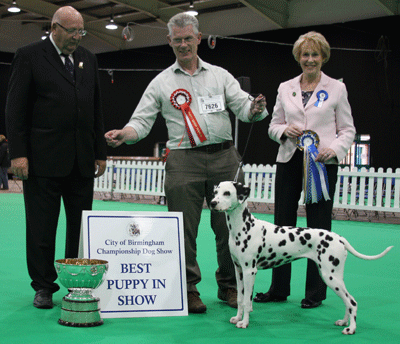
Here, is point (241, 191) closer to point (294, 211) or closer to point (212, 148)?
point (212, 148)

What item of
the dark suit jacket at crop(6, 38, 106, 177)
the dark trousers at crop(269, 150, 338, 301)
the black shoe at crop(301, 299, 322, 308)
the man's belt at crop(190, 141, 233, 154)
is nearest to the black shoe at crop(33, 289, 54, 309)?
the dark suit jacket at crop(6, 38, 106, 177)

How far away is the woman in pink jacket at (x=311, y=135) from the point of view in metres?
3.20

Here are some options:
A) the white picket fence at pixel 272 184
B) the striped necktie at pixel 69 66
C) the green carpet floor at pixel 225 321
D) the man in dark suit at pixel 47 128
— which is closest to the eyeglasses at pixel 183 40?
the man in dark suit at pixel 47 128

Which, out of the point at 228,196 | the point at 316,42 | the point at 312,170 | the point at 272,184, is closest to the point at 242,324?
the point at 228,196

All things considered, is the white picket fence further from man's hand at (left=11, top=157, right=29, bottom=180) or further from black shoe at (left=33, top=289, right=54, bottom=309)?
man's hand at (left=11, top=157, right=29, bottom=180)

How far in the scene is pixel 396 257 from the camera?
17.1 ft

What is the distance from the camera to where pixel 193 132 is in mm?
3047

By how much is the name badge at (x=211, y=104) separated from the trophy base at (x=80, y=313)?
133cm

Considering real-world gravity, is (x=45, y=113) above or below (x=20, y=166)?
above

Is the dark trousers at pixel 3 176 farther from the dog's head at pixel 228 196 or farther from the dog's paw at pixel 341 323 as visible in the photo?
the dog's paw at pixel 341 323

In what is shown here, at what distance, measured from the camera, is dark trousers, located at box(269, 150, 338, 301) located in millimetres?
3240

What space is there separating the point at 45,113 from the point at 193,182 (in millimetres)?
1012

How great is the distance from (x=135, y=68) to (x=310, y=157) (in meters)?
17.9

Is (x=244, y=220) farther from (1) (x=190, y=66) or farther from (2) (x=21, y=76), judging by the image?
(2) (x=21, y=76)
